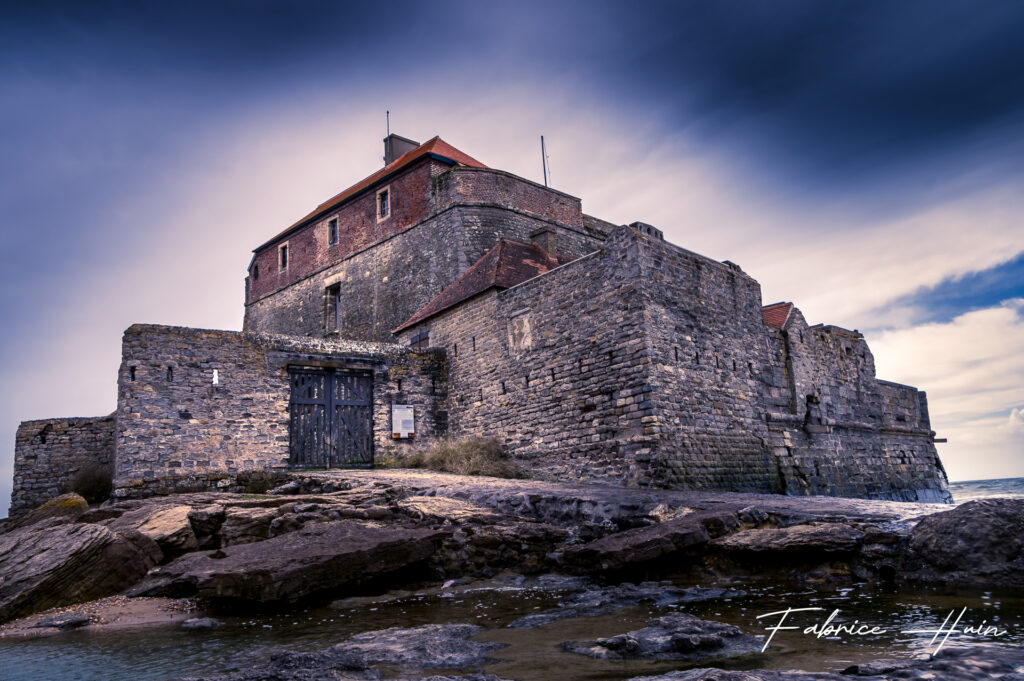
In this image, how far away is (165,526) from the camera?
8.65 meters

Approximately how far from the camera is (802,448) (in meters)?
14.9

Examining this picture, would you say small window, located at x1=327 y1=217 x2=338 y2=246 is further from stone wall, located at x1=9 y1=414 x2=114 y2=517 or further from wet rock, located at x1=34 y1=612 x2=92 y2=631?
wet rock, located at x1=34 y1=612 x2=92 y2=631

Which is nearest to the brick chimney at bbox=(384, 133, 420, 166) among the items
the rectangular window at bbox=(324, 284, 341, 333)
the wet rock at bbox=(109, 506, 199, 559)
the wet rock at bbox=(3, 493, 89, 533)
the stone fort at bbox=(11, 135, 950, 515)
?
the rectangular window at bbox=(324, 284, 341, 333)

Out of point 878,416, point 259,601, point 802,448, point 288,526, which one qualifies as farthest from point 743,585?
point 878,416

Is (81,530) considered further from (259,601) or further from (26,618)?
(259,601)

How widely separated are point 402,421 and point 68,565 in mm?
8927

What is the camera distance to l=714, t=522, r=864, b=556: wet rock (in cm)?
639

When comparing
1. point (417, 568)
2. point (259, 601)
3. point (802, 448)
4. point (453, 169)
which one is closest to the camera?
point (259, 601)

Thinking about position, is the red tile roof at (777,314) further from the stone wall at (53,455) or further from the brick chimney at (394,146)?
the brick chimney at (394,146)

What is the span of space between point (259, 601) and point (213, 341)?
852 cm

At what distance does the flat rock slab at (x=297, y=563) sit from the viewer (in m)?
6.37

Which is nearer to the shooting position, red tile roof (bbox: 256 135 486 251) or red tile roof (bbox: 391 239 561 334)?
red tile roof (bbox: 391 239 561 334)

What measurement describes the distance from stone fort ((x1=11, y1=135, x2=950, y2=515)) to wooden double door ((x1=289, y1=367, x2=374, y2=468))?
0.15ft

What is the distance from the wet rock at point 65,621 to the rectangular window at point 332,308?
63.4 ft
